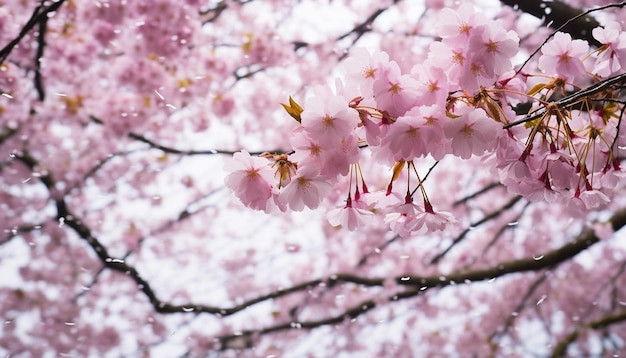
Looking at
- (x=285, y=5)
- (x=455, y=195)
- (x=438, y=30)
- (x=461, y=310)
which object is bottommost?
(x=438, y=30)

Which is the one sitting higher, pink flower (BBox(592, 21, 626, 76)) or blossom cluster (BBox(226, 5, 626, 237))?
pink flower (BBox(592, 21, 626, 76))

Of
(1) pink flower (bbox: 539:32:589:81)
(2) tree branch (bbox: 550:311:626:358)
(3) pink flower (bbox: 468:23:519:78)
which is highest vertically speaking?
(2) tree branch (bbox: 550:311:626:358)

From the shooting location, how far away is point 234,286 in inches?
191

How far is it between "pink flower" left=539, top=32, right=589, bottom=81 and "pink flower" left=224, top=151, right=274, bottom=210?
1.86 feet

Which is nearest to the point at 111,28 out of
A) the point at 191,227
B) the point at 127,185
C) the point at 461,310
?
the point at 127,185

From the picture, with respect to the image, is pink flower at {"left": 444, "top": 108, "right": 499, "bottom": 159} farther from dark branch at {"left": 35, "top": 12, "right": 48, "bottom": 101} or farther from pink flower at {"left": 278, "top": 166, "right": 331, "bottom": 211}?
dark branch at {"left": 35, "top": 12, "right": 48, "bottom": 101}

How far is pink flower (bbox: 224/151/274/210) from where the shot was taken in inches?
37.7

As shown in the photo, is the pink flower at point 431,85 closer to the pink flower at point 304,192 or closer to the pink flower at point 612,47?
the pink flower at point 304,192

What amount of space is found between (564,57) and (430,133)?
40 centimetres

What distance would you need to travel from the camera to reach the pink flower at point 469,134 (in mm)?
861

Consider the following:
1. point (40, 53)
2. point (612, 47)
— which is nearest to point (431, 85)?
point (612, 47)

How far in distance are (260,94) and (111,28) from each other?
128 centimetres

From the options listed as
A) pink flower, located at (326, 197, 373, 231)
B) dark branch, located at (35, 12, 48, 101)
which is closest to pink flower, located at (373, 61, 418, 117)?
pink flower, located at (326, 197, 373, 231)

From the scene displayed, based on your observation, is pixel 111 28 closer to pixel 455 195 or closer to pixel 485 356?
pixel 455 195
